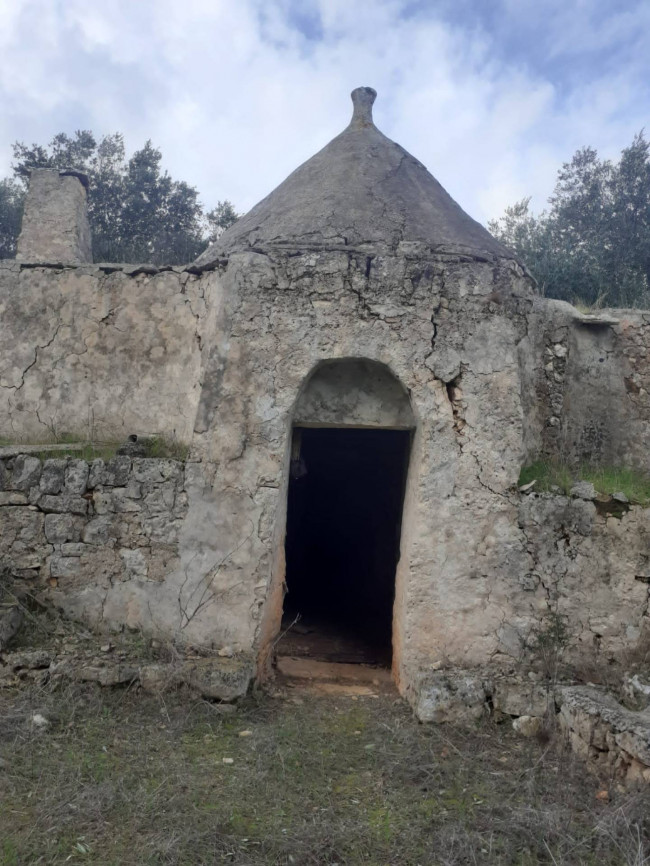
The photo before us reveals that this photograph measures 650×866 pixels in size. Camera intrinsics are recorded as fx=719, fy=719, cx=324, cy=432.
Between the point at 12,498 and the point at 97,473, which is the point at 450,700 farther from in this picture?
the point at 12,498

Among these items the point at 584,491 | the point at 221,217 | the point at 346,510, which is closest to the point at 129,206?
the point at 221,217

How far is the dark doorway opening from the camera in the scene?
759 cm

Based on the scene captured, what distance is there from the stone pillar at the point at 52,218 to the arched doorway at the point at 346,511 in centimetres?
378

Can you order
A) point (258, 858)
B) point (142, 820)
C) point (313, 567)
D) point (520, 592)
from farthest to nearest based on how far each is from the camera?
point (313, 567), point (520, 592), point (142, 820), point (258, 858)

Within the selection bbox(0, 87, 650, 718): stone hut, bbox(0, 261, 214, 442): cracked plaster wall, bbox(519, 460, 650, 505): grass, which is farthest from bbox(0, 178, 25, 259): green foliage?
bbox(519, 460, 650, 505): grass

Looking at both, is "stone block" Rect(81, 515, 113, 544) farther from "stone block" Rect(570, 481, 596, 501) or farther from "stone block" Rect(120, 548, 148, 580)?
"stone block" Rect(570, 481, 596, 501)

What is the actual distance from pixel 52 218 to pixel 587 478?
6926 millimetres

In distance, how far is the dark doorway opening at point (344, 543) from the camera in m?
7.59

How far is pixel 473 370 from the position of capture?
17.7ft

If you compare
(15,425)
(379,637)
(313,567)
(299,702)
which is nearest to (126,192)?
(313,567)

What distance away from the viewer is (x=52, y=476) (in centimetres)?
541

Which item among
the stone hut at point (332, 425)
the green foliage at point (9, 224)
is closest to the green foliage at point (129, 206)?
the green foliage at point (9, 224)

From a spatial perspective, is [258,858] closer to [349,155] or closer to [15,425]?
[15,425]

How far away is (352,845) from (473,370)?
3281 mm
